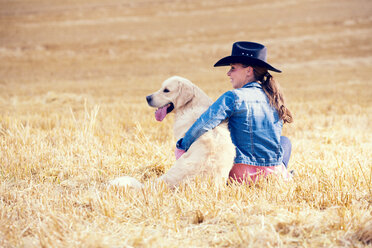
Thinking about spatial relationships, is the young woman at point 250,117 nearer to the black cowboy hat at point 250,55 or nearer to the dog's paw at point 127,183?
the black cowboy hat at point 250,55

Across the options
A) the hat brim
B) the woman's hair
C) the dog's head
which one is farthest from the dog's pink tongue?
the woman's hair

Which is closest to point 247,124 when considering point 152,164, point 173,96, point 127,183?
point 173,96

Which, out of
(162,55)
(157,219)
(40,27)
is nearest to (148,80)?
(162,55)

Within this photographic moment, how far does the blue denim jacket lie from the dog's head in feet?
1.42

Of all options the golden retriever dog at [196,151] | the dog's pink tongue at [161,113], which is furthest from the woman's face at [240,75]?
the dog's pink tongue at [161,113]

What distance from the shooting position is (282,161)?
3869mm

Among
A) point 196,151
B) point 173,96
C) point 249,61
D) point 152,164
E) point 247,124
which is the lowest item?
point 152,164

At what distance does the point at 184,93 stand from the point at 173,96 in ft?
0.41

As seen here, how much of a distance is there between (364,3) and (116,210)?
46868 mm

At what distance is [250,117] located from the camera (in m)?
3.29

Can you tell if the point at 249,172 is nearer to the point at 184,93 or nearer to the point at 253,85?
the point at 253,85

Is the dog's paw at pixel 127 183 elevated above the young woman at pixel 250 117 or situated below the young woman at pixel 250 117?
below

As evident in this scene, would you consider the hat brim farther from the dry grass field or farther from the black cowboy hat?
the dry grass field

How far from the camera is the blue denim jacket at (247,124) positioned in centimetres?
316
